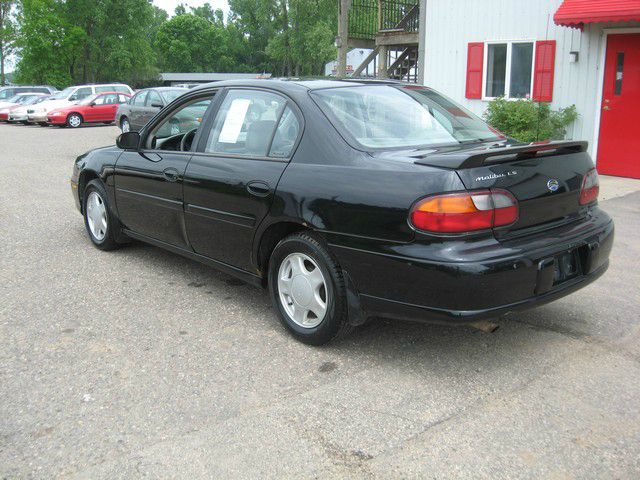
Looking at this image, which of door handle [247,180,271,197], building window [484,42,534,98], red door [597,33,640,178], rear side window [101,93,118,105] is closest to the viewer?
door handle [247,180,271,197]

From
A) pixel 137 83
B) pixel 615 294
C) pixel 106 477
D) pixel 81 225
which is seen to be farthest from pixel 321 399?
pixel 137 83

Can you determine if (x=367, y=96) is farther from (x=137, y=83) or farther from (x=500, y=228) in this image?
(x=137, y=83)

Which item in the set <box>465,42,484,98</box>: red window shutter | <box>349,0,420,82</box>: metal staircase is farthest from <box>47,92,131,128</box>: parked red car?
<box>465,42,484,98</box>: red window shutter

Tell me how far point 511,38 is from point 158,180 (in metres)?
9.61

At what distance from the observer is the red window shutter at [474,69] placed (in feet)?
43.2

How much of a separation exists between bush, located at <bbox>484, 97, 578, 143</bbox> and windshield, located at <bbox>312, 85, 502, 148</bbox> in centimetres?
733

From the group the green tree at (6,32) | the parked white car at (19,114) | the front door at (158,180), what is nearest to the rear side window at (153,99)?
the parked white car at (19,114)

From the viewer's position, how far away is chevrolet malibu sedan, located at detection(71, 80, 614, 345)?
332 centimetres

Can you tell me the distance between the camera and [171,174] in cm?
491

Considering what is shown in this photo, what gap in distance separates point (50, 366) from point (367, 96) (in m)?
2.53

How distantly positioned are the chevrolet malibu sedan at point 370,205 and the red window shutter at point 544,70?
27.1 ft

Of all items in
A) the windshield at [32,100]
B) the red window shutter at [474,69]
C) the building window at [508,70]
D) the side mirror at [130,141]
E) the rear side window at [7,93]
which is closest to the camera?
the side mirror at [130,141]

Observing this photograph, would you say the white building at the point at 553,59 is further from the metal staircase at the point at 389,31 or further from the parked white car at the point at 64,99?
the parked white car at the point at 64,99

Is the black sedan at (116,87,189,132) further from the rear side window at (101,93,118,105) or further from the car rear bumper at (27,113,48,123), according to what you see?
the car rear bumper at (27,113,48,123)
